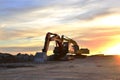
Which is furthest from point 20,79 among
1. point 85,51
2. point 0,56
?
point 85,51

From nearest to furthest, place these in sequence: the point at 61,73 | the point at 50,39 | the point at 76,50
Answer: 1. the point at 61,73
2. the point at 50,39
3. the point at 76,50

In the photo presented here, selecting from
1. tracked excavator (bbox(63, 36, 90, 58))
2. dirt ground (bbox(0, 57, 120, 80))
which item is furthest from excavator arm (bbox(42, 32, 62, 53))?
dirt ground (bbox(0, 57, 120, 80))

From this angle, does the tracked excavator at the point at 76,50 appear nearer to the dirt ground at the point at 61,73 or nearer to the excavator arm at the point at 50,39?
the excavator arm at the point at 50,39

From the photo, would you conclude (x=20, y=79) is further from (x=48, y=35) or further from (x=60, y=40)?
(x=60, y=40)

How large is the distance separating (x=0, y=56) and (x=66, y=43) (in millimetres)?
13274

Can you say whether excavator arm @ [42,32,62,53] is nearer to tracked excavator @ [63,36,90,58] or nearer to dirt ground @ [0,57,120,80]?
tracked excavator @ [63,36,90,58]

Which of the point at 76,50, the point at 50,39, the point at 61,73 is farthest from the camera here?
the point at 76,50

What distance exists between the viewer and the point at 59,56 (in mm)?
69750

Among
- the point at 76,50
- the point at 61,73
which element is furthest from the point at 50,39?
the point at 61,73

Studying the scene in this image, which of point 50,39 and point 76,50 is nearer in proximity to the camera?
point 50,39

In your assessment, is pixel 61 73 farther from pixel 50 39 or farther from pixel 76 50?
pixel 76 50

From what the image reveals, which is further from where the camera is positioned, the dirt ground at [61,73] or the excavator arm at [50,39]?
the excavator arm at [50,39]

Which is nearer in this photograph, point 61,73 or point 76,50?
point 61,73

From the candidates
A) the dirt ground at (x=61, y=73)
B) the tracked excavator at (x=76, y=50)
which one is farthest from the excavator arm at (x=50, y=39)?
the dirt ground at (x=61, y=73)
